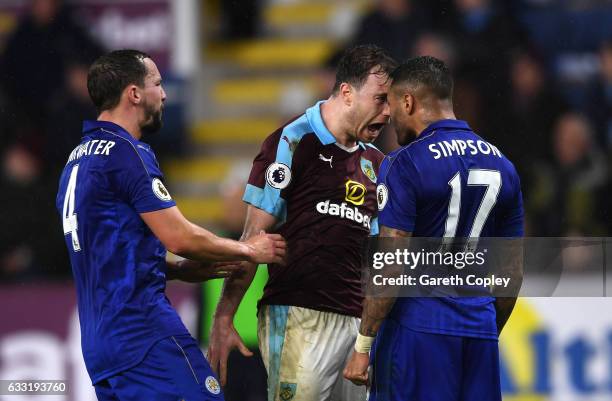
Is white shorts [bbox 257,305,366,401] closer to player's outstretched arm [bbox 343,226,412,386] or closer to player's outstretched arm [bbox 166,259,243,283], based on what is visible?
player's outstretched arm [bbox 166,259,243,283]

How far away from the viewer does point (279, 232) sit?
5117mm

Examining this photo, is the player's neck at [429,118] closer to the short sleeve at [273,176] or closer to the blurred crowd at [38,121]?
the short sleeve at [273,176]

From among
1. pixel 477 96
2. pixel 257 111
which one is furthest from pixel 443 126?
pixel 257 111

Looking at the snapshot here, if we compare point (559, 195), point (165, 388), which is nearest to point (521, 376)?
point (559, 195)

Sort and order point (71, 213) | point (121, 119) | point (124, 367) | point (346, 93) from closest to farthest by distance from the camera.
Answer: point (124, 367) → point (71, 213) → point (121, 119) → point (346, 93)

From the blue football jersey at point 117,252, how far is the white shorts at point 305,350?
689 mm

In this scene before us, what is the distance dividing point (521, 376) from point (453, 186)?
2.10 meters

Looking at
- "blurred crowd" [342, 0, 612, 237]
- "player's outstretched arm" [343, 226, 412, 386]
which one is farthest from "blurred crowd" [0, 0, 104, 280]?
"player's outstretched arm" [343, 226, 412, 386]

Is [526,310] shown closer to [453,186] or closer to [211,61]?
[453,186]

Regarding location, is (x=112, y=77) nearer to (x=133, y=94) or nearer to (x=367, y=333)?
(x=133, y=94)

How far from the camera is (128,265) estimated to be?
14.4 feet

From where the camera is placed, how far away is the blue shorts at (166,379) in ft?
14.3

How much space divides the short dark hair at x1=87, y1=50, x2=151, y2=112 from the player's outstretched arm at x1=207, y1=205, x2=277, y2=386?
81 centimetres

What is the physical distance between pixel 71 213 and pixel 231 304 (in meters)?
0.93
